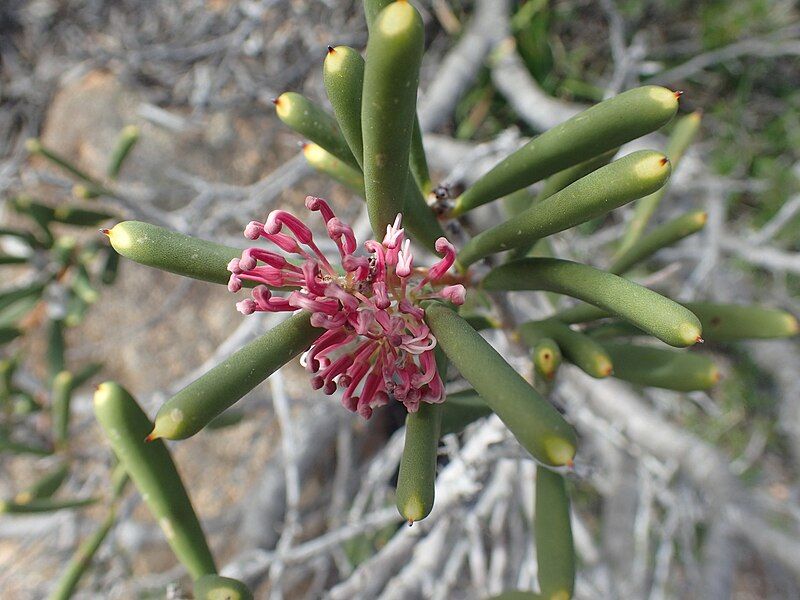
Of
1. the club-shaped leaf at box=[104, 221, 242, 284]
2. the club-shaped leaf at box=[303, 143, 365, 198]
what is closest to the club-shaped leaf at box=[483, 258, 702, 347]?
the club-shaped leaf at box=[303, 143, 365, 198]

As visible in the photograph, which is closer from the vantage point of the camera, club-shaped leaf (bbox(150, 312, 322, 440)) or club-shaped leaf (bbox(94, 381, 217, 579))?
club-shaped leaf (bbox(150, 312, 322, 440))

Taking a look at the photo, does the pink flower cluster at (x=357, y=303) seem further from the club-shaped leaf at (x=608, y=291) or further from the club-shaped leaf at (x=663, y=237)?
the club-shaped leaf at (x=663, y=237)

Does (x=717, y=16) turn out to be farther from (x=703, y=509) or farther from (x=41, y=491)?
(x=41, y=491)

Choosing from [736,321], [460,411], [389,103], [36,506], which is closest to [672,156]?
[736,321]

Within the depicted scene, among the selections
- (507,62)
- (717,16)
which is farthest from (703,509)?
(717,16)

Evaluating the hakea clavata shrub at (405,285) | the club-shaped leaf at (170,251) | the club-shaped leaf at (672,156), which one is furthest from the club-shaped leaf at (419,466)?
the club-shaped leaf at (672,156)

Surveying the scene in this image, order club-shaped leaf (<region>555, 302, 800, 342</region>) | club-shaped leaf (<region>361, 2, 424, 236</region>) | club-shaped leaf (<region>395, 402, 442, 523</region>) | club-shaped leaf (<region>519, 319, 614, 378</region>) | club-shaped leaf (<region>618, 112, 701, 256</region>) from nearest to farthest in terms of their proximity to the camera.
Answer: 1. club-shaped leaf (<region>361, 2, 424, 236</region>)
2. club-shaped leaf (<region>395, 402, 442, 523</region>)
3. club-shaped leaf (<region>519, 319, 614, 378</region>)
4. club-shaped leaf (<region>555, 302, 800, 342</region>)
5. club-shaped leaf (<region>618, 112, 701, 256</region>)

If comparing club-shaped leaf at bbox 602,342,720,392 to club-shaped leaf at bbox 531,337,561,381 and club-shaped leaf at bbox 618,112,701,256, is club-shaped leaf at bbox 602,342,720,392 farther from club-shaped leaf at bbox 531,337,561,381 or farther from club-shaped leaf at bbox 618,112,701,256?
club-shaped leaf at bbox 618,112,701,256

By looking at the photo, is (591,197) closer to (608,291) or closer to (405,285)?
(608,291)
